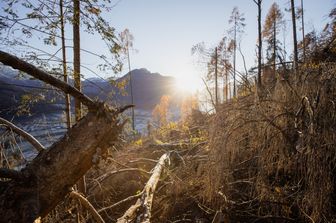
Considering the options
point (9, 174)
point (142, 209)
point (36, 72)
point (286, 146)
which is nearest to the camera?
point (9, 174)

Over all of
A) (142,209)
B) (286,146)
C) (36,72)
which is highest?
(36,72)

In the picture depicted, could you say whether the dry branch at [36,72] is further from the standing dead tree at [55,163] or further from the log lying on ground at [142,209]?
the log lying on ground at [142,209]

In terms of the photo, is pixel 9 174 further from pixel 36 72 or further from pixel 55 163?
pixel 36 72

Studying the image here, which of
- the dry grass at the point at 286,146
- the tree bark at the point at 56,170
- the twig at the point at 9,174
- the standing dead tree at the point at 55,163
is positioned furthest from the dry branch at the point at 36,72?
the dry grass at the point at 286,146

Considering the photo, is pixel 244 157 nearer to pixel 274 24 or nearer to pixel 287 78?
pixel 287 78

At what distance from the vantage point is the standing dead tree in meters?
2.40

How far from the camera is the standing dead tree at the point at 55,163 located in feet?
7.87

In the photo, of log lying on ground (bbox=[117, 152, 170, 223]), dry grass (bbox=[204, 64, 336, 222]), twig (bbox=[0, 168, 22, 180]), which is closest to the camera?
twig (bbox=[0, 168, 22, 180])

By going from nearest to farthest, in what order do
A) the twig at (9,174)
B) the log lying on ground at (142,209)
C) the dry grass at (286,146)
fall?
the twig at (9,174), the dry grass at (286,146), the log lying on ground at (142,209)

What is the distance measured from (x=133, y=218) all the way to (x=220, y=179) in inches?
71.9

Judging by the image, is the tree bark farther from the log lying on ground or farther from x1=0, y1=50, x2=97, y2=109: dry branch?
the log lying on ground

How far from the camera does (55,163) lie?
2.69m

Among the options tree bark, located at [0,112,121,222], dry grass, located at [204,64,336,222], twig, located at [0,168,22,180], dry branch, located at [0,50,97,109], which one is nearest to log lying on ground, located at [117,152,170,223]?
dry grass, located at [204,64,336,222]

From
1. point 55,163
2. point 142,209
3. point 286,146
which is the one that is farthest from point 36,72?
point 286,146
